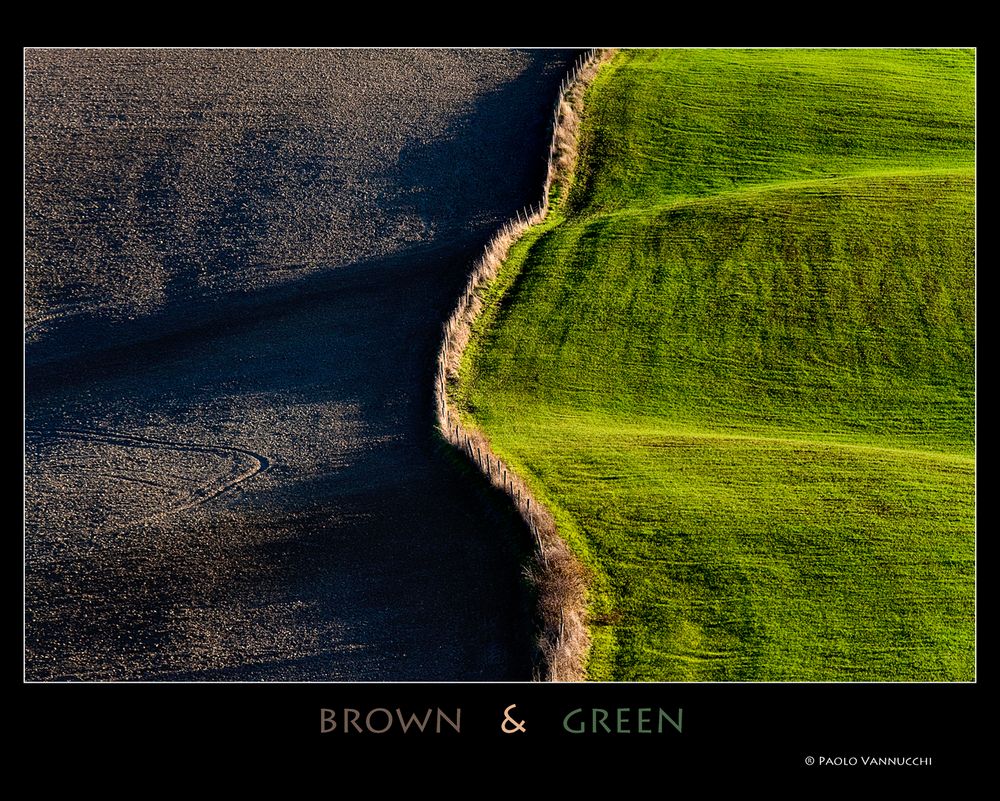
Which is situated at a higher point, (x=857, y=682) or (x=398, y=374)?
(x=398, y=374)

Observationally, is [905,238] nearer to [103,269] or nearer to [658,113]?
[658,113]

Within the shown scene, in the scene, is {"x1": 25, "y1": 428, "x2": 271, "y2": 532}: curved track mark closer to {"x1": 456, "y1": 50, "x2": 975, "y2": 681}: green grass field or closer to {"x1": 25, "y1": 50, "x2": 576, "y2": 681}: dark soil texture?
{"x1": 25, "y1": 50, "x2": 576, "y2": 681}: dark soil texture

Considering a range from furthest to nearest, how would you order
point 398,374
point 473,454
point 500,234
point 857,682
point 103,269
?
point 500,234, point 103,269, point 398,374, point 473,454, point 857,682

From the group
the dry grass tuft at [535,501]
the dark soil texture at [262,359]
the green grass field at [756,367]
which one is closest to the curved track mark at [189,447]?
the dark soil texture at [262,359]

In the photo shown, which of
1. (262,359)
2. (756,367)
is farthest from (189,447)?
(756,367)

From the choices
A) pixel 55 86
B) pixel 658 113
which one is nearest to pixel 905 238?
pixel 658 113

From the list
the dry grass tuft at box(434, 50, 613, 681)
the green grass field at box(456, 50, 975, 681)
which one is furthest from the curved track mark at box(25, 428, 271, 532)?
the green grass field at box(456, 50, 975, 681)

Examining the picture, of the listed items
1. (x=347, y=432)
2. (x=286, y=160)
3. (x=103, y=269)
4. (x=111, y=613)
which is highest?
(x=286, y=160)
